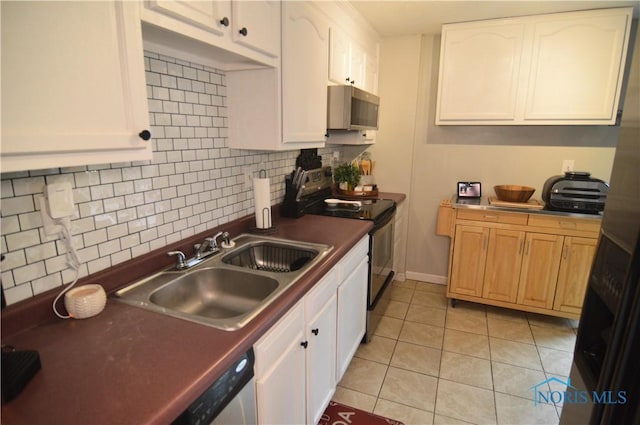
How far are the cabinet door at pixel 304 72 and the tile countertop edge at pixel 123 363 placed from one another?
1022 millimetres

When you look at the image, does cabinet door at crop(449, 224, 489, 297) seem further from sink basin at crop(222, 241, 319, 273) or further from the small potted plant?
sink basin at crop(222, 241, 319, 273)

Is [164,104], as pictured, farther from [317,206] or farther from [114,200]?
[317,206]

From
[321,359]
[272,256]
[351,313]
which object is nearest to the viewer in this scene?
[321,359]

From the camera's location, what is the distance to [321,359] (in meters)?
1.67

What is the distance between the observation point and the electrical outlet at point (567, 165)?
2.90 metres

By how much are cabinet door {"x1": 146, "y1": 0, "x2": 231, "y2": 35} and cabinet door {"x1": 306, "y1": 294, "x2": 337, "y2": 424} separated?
46.8 inches

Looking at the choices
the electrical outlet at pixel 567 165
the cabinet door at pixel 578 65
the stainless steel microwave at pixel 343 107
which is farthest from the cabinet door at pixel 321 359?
the electrical outlet at pixel 567 165

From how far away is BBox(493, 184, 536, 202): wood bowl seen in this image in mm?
2812

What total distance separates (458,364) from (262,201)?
169cm

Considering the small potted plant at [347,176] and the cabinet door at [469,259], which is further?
the small potted plant at [347,176]

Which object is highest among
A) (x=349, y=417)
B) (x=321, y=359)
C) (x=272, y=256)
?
(x=272, y=256)

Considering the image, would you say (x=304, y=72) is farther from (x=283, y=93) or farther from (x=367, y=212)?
(x=367, y=212)

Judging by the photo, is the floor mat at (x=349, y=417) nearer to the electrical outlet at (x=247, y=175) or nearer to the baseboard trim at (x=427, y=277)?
the electrical outlet at (x=247, y=175)

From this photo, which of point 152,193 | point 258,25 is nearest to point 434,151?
point 258,25
